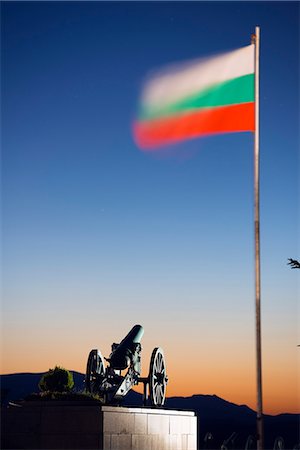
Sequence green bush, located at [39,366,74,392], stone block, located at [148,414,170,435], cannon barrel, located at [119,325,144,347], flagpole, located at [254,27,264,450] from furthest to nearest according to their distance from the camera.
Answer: cannon barrel, located at [119,325,144,347] → green bush, located at [39,366,74,392] → stone block, located at [148,414,170,435] → flagpole, located at [254,27,264,450]

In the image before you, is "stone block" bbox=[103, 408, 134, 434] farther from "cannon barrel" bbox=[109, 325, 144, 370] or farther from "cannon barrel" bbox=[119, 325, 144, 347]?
"cannon barrel" bbox=[119, 325, 144, 347]

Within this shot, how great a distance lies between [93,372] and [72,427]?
3306 mm

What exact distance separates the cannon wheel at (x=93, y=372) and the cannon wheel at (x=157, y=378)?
4.68ft

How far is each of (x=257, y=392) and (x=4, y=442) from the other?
6173 mm

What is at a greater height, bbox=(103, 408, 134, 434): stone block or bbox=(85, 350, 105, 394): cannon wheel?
bbox=(85, 350, 105, 394): cannon wheel

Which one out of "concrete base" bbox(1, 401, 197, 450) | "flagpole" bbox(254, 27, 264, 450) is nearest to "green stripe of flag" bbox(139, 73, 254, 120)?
"flagpole" bbox(254, 27, 264, 450)

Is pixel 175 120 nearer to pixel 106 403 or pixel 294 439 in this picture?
pixel 106 403

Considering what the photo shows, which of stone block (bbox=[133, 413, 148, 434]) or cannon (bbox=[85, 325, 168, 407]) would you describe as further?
cannon (bbox=[85, 325, 168, 407])

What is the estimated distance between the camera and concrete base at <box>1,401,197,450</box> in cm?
1894

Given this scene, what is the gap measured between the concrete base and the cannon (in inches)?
53.1

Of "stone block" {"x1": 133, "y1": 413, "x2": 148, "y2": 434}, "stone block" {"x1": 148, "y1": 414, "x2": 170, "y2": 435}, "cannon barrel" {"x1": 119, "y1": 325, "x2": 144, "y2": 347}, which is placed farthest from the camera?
"cannon barrel" {"x1": 119, "y1": 325, "x2": 144, "y2": 347}

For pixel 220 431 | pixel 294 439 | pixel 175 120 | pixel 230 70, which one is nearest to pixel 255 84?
pixel 230 70

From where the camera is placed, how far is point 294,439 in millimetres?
64625

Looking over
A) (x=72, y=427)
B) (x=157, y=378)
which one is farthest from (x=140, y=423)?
(x=157, y=378)
